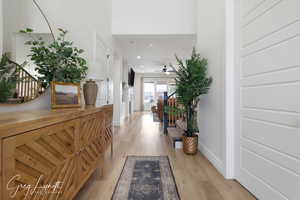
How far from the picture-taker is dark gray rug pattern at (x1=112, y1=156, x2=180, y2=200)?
1.53 m

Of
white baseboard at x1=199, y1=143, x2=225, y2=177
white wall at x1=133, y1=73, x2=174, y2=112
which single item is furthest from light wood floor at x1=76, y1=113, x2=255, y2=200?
white wall at x1=133, y1=73, x2=174, y2=112

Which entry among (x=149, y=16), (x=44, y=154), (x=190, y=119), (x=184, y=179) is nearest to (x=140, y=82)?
(x=149, y=16)

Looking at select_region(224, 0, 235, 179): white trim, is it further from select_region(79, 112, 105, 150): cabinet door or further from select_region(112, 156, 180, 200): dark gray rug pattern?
select_region(79, 112, 105, 150): cabinet door

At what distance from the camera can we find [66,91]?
5.14ft

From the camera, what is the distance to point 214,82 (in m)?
2.31

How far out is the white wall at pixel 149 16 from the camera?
383cm

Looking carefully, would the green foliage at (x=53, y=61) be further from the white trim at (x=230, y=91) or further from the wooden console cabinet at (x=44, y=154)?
the white trim at (x=230, y=91)

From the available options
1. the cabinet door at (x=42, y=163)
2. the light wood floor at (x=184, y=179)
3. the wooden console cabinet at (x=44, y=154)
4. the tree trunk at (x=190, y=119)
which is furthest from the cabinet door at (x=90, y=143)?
the tree trunk at (x=190, y=119)

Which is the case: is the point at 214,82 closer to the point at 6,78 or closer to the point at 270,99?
the point at 270,99

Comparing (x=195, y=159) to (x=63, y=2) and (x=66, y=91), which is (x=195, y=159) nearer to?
(x=66, y=91)

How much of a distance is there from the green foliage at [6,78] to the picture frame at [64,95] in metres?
0.29

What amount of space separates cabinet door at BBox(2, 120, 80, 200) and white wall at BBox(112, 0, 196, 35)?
331cm

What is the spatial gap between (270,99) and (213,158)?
1230 millimetres

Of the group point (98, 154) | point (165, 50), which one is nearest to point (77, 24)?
point (98, 154)
